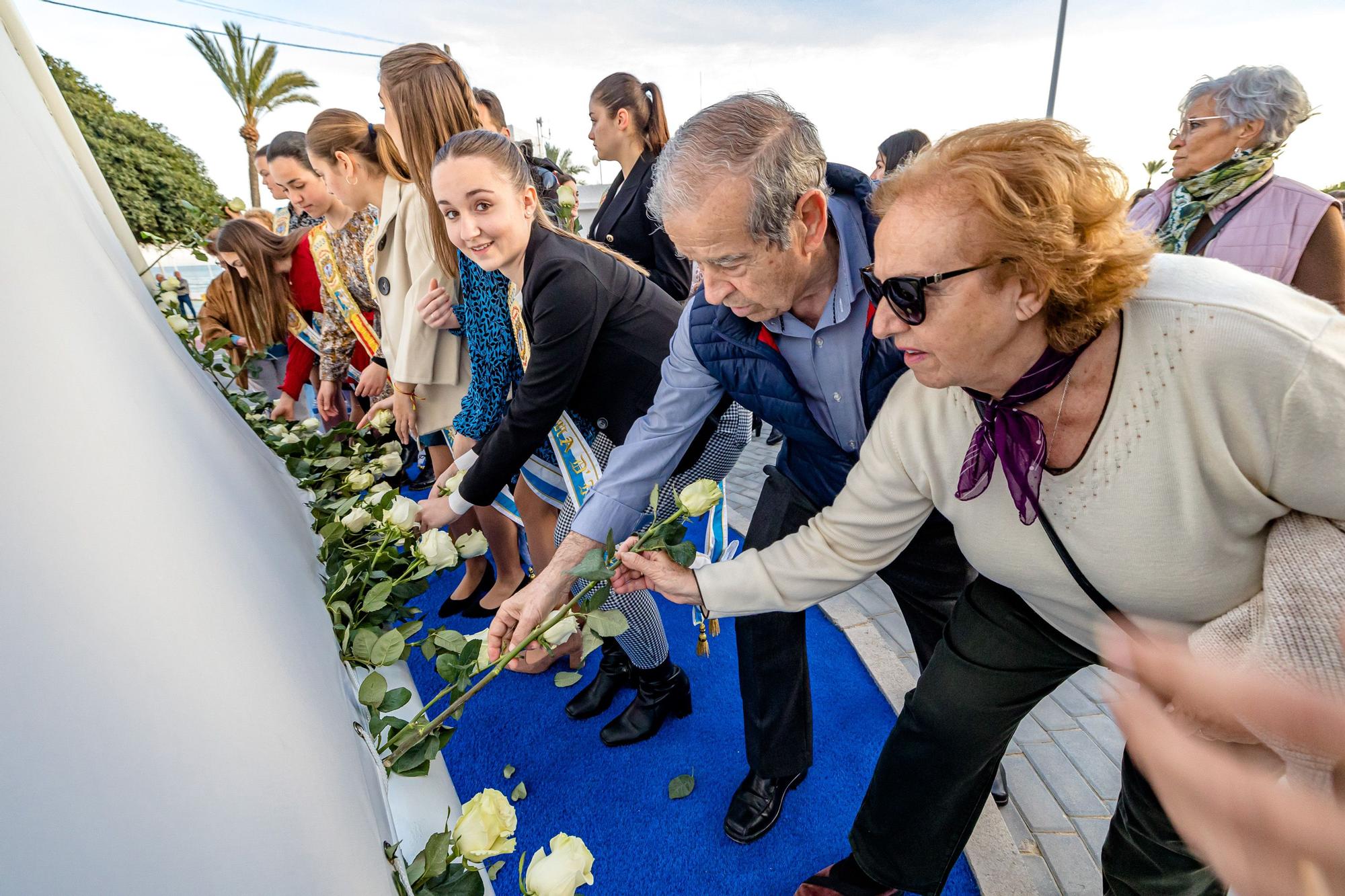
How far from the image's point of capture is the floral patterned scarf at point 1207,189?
113 inches

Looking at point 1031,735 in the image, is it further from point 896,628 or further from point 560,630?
point 560,630

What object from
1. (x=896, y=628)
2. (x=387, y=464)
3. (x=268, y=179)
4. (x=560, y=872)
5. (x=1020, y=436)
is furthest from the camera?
(x=268, y=179)

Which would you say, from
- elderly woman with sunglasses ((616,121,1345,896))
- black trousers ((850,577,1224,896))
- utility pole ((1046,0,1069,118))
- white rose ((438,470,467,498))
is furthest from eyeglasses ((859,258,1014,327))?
utility pole ((1046,0,1069,118))

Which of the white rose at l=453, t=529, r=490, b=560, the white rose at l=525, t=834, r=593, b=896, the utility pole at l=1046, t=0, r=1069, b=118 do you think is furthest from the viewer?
the utility pole at l=1046, t=0, r=1069, b=118

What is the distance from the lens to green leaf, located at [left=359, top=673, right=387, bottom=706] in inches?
45.5

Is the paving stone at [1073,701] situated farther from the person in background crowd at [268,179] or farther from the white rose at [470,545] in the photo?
the person in background crowd at [268,179]

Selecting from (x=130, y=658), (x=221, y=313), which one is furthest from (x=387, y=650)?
(x=221, y=313)

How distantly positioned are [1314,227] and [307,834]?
152 inches

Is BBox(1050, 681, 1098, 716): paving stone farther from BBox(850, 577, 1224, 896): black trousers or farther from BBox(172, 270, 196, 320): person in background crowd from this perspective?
BBox(172, 270, 196, 320): person in background crowd

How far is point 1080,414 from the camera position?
4.20ft

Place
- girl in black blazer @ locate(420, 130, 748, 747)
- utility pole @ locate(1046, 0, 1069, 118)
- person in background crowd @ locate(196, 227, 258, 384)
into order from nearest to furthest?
girl in black blazer @ locate(420, 130, 748, 747), person in background crowd @ locate(196, 227, 258, 384), utility pole @ locate(1046, 0, 1069, 118)

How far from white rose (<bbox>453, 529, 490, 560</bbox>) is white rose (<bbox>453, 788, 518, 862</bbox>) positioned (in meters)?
1.00

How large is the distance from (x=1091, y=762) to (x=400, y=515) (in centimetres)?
243

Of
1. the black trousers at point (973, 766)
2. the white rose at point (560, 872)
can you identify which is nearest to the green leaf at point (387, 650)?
the white rose at point (560, 872)
